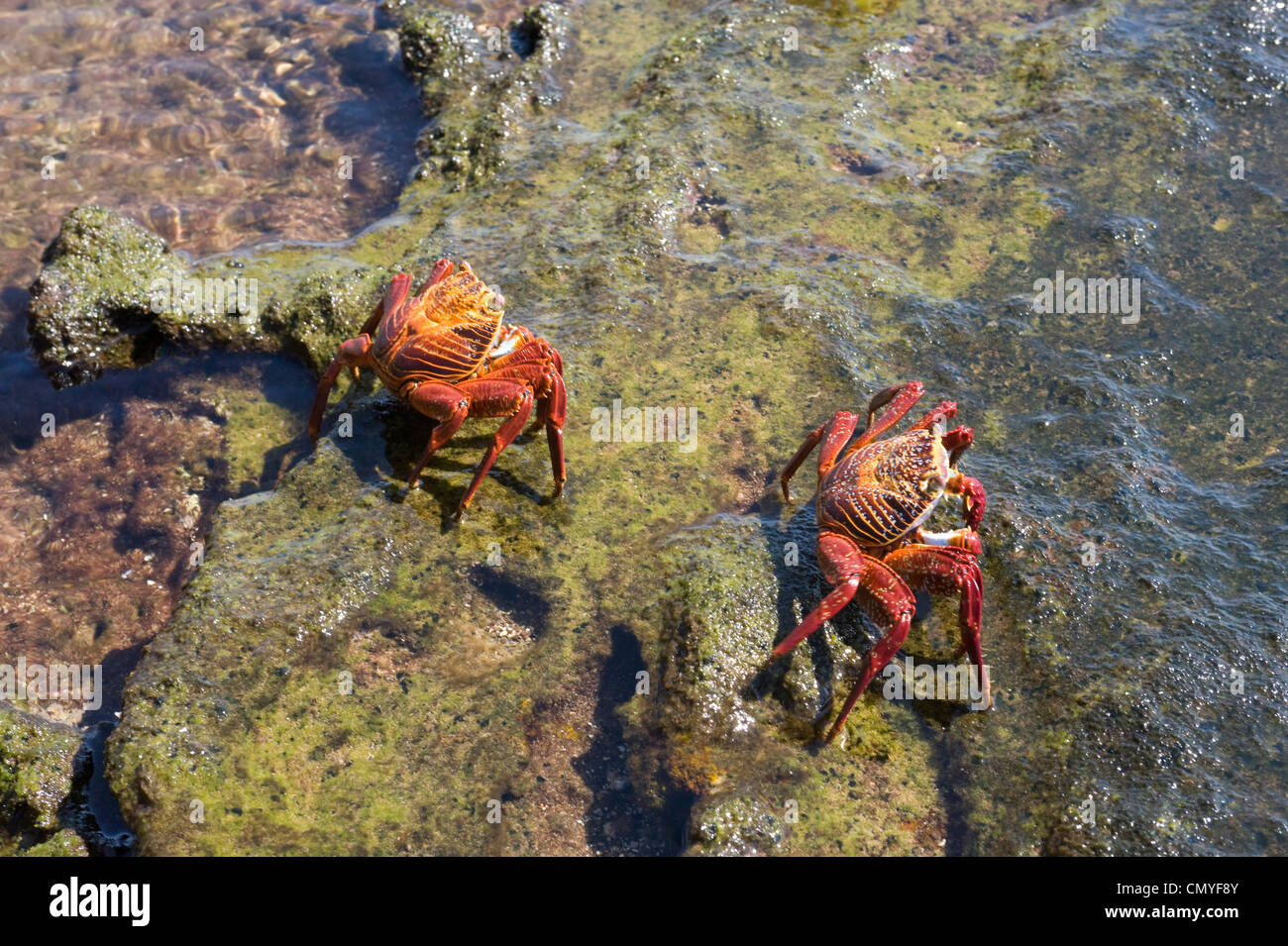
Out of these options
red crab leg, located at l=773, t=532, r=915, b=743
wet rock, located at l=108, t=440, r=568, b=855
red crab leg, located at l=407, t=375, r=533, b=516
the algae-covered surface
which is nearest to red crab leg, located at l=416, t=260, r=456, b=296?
the algae-covered surface

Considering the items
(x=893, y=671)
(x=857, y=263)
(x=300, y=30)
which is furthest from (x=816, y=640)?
(x=300, y=30)

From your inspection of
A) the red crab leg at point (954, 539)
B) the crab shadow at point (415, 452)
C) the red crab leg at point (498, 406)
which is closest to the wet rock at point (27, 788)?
the crab shadow at point (415, 452)

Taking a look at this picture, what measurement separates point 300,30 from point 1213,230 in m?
9.06

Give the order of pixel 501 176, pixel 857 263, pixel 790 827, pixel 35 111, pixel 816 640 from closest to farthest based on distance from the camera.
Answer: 1. pixel 790 827
2. pixel 816 640
3. pixel 857 263
4. pixel 501 176
5. pixel 35 111

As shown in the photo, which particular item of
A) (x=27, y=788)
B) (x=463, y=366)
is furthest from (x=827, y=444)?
(x=27, y=788)

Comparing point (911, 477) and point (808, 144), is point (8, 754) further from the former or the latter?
point (808, 144)

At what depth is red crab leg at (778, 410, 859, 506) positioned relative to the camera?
5402 millimetres

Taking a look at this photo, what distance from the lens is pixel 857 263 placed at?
699cm

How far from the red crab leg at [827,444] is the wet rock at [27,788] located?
13.5ft

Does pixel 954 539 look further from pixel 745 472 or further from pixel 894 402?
pixel 745 472

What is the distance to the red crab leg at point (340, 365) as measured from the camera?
5.64m

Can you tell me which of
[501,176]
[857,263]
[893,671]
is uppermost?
[501,176]

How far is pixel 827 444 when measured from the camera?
5.43 metres

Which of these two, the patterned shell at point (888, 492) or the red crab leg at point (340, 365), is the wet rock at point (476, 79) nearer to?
the red crab leg at point (340, 365)
